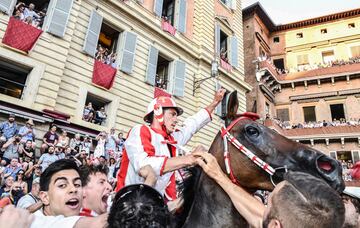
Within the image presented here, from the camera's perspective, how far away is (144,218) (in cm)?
129

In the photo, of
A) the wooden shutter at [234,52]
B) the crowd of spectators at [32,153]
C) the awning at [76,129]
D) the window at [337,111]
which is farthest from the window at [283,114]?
the awning at [76,129]

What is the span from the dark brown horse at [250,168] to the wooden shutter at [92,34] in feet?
37.5

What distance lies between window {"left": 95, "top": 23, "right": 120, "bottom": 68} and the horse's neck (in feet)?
39.5

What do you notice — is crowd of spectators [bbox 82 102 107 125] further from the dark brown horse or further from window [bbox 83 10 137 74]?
the dark brown horse

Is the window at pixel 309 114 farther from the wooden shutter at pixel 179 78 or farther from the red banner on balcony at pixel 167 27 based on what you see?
the red banner on balcony at pixel 167 27

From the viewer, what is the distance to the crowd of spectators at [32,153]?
7.11 m

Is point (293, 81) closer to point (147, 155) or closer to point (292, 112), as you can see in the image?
point (292, 112)

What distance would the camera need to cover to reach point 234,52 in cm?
2073

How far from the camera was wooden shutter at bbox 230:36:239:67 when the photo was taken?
20484 millimetres

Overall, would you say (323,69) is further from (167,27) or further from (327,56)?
(167,27)

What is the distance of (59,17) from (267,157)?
464 inches

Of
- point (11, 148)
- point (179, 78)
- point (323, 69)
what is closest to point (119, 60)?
point (179, 78)

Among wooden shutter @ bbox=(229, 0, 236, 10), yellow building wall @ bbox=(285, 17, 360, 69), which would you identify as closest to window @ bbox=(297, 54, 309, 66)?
yellow building wall @ bbox=(285, 17, 360, 69)

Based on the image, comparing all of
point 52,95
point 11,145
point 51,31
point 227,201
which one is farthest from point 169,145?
point 51,31
